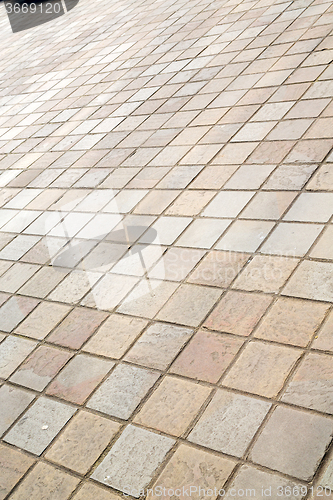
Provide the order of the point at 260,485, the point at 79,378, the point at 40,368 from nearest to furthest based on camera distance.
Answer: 1. the point at 260,485
2. the point at 79,378
3. the point at 40,368

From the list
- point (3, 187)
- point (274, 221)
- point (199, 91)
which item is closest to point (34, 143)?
point (3, 187)

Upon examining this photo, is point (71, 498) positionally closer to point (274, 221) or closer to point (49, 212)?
point (274, 221)

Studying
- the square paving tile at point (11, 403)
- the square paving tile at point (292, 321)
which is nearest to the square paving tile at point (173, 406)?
the square paving tile at point (292, 321)

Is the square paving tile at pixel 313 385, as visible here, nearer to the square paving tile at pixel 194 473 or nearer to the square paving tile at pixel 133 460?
the square paving tile at pixel 194 473

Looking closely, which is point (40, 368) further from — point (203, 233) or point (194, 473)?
point (203, 233)

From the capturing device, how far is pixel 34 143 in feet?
17.7

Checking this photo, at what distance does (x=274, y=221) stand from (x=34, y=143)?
3.35 m

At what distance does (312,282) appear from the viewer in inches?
103

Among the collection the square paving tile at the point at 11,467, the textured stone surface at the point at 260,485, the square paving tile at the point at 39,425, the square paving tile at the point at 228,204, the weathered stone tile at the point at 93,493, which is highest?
the square paving tile at the point at 228,204

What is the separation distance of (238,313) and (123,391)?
74 cm

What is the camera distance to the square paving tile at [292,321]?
93.4 inches

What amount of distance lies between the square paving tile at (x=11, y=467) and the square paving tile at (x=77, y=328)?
2.15 ft

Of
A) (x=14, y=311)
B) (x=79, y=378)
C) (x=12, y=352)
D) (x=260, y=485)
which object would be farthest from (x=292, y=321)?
(x=14, y=311)

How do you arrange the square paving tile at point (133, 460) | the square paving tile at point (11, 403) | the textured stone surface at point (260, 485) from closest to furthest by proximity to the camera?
the textured stone surface at point (260, 485) → the square paving tile at point (133, 460) → the square paving tile at point (11, 403)
